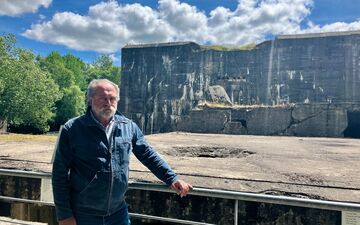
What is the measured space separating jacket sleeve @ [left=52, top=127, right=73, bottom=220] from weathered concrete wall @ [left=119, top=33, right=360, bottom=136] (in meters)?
13.9

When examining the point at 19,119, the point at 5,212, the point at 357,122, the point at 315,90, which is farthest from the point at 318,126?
the point at 19,119

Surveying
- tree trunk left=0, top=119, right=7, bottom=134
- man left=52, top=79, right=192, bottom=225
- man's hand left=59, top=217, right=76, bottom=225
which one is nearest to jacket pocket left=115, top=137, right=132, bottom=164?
man left=52, top=79, right=192, bottom=225

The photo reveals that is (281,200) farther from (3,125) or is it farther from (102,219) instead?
(3,125)

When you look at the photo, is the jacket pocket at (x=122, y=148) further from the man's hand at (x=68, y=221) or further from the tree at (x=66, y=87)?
the tree at (x=66, y=87)

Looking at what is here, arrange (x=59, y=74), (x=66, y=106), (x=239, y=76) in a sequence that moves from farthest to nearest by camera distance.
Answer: (x=59, y=74), (x=66, y=106), (x=239, y=76)

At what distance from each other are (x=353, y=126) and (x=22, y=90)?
19.9 metres

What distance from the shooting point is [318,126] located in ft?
48.1

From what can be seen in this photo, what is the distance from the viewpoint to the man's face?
2.08m

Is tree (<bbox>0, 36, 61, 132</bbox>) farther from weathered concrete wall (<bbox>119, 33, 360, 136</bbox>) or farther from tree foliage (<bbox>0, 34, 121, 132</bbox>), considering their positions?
weathered concrete wall (<bbox>119, 33, 360, 136</bbox>)

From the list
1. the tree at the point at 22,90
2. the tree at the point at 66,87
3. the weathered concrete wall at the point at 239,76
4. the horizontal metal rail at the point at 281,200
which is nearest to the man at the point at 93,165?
the horizontal metal rail at the point at 281,200

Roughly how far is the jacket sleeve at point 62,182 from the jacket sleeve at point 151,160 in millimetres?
504

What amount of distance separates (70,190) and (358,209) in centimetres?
175

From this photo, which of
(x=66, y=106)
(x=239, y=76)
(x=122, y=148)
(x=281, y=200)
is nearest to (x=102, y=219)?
(x=122, y=148)

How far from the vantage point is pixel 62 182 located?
196 centimetres
